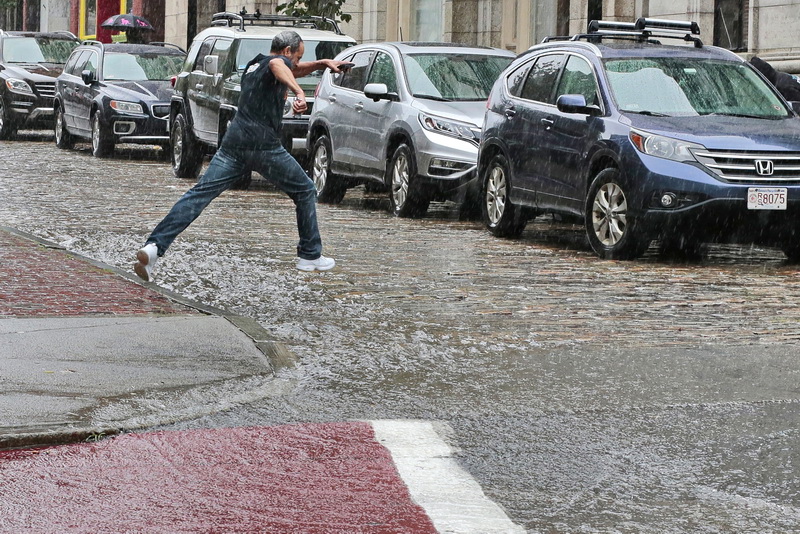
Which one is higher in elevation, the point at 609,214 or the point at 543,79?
the point at 543,79

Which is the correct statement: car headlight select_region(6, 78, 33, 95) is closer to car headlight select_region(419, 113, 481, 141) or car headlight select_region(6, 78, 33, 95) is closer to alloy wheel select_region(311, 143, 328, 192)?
alloy wheel select_region(311, 143, 328, 192)

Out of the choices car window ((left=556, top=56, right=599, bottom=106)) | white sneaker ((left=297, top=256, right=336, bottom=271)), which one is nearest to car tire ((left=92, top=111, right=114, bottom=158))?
car window ((left=556, top=56, right=599, bottom=106))

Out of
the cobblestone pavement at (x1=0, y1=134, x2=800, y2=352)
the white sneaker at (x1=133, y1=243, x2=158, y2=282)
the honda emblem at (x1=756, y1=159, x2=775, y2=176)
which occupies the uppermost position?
the honda emblem at (x1=756, y1=159, x2=775, y2=176)

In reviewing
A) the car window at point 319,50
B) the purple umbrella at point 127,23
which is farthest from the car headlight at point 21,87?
the car window at point 319,50

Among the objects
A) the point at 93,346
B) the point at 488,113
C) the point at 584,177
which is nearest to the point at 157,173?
the point at 488,113

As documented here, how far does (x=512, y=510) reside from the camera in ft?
16.8

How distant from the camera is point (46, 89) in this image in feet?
98.2

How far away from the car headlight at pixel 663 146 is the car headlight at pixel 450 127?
362 centimetres

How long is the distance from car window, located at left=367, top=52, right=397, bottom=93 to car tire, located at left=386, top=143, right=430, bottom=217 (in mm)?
1023

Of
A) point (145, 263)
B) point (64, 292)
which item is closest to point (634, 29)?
point (145, 263)

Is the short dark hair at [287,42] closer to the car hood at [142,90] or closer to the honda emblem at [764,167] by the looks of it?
the honda emblem at [764,167]

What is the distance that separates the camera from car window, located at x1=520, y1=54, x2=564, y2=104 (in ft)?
45.7

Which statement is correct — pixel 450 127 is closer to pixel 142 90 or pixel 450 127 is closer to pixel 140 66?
pixel 142 90

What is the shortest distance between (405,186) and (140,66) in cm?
1162
